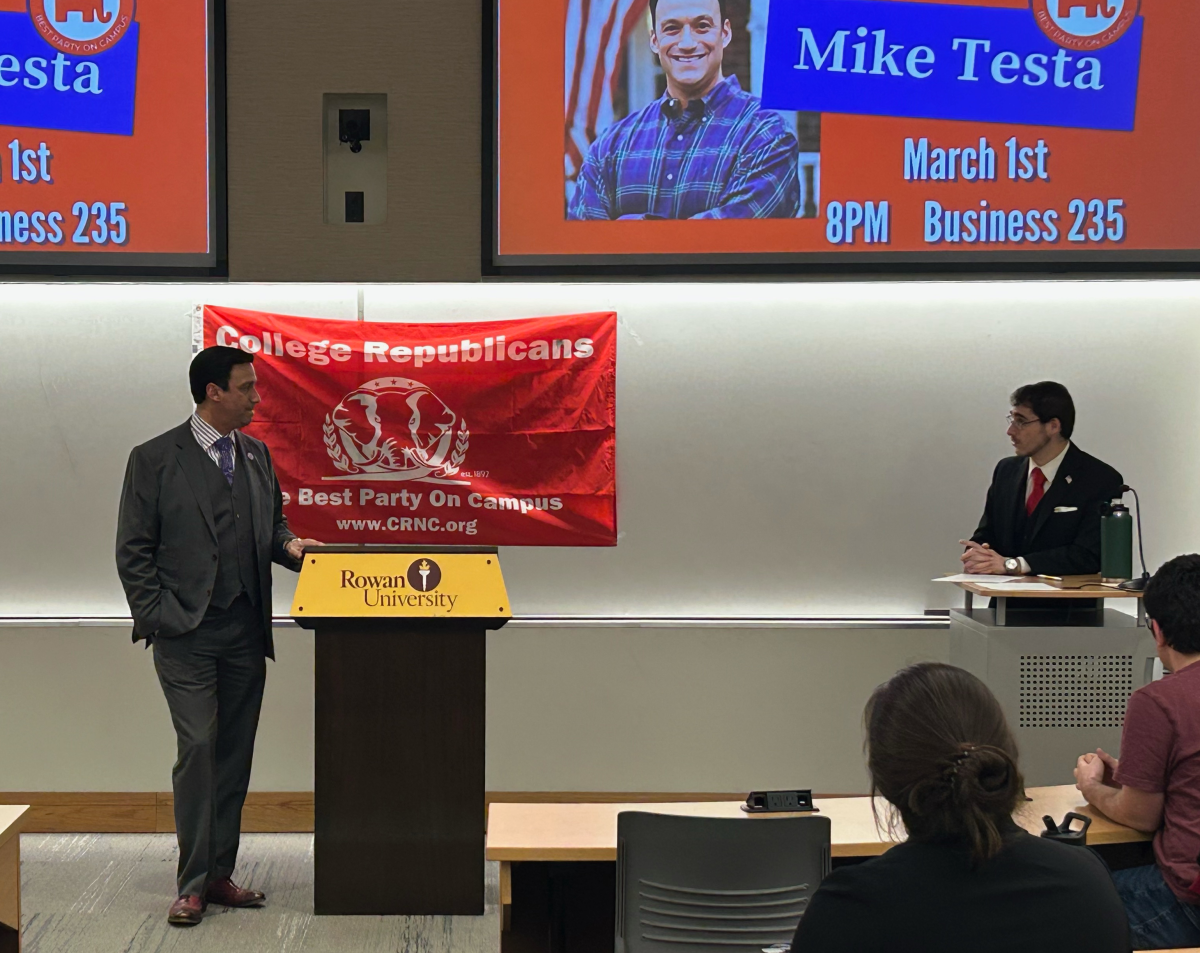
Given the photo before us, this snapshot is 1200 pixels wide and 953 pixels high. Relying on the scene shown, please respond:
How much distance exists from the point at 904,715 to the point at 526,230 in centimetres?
341

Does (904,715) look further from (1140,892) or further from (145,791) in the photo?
(145,791)

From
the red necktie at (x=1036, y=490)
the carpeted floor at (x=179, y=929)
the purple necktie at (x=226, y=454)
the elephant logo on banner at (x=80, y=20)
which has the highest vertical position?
the elephant logo on banner at (x=80, y=20)

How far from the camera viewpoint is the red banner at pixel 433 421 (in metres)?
4.81

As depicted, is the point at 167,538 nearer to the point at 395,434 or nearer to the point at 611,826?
the point at 395,434

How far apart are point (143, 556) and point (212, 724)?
0.57m

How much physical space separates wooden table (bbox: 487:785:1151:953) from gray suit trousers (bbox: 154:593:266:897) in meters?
1.34

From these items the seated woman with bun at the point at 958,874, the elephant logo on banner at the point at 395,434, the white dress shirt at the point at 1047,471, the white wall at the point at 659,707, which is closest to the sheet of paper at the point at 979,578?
the white dress shirt at the point at 1047,471

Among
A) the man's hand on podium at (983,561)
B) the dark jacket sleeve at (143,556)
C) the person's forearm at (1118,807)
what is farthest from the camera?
the man's hand on podium at (983,561)

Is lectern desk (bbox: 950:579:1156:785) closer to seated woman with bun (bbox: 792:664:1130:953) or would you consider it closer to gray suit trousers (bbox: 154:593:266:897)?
gray suit trousers (bbox: 154:593:266:897)

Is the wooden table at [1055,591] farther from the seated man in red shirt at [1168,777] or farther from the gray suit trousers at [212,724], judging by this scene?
the gray suit trousers at [212,724]

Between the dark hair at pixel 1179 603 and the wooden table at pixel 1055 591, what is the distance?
3.94 ft

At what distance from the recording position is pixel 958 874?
1.50 metres

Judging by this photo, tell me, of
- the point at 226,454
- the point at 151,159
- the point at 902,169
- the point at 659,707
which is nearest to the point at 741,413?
the point at 902,169

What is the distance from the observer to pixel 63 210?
4.65 metres
